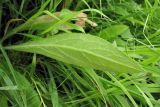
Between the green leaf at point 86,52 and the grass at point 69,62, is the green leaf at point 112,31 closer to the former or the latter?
the grass at point 69,62

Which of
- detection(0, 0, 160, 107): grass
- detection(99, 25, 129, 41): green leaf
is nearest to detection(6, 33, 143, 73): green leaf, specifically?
detection(0, 0, 160, 107): grass

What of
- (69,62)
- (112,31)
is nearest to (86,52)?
(69,62)

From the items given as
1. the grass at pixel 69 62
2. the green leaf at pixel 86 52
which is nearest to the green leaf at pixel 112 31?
the grass at pixel 69 62

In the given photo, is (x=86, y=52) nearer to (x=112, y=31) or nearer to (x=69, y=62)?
(x=69, y=62)

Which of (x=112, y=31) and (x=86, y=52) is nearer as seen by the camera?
(x=86, y=52)

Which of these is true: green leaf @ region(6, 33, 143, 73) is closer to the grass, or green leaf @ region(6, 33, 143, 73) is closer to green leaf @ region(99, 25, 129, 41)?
the grass

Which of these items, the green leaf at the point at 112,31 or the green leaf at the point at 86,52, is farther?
the green leaf at the point at 112,31

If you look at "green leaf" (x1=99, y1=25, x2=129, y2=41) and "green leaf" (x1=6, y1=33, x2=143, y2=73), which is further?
"green leaf" (x1=99, y1=25, x2=129, y2=41)
